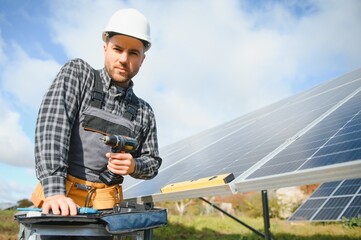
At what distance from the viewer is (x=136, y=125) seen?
2441 mm

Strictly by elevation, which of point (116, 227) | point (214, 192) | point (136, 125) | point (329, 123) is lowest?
point (116, 227)

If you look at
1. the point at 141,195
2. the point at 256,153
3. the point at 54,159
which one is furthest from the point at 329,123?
the point at 54,159

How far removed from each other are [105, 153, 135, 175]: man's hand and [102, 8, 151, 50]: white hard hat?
2.60 ft

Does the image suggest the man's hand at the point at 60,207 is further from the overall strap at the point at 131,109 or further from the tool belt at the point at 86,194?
the overall strap at the point at 131,109

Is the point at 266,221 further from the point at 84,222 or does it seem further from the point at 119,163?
the point at 84,222

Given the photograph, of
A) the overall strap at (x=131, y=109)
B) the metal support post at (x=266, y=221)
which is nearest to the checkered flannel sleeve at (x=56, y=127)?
the overall strap at (x=131, y=109)

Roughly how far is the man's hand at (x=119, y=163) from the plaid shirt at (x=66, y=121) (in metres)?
0.14

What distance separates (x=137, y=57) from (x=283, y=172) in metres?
1.39

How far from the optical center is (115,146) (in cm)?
200

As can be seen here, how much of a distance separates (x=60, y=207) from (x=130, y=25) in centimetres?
123

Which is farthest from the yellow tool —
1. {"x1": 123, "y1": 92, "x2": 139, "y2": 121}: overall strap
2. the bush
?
the bush

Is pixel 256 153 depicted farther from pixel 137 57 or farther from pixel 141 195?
pixel 137 57

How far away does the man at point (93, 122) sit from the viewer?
1.95 m

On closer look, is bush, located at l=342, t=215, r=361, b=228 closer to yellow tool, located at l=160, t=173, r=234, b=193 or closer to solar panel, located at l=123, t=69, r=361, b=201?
solar panel, located at l=123, t=69, r=361, b=201
